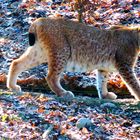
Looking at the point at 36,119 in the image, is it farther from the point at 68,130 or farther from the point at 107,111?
the point at 107,111

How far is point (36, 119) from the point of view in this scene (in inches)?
227

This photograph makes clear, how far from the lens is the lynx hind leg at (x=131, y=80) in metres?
7.52

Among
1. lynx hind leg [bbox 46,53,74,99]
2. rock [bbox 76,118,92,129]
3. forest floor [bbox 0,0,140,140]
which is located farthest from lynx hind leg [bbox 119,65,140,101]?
rock [bbox 76,118,92,129]

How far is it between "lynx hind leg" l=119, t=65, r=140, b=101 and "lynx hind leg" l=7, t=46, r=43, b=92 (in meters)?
1.36

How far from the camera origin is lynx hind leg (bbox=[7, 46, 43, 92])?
784cm

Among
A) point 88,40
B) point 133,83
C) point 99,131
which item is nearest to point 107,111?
point 99,131

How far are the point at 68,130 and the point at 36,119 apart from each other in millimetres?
496

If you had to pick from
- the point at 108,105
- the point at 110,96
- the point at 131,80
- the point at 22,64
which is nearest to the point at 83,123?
the point at 108,105

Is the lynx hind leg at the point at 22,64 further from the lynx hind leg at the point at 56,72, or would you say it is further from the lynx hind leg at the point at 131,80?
the lynx hind leg at the point at 131,80

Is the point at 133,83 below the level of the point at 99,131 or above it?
above

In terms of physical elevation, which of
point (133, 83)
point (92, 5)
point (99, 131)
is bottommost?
point (99, 131)

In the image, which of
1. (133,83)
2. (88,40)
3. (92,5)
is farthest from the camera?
(92,5)

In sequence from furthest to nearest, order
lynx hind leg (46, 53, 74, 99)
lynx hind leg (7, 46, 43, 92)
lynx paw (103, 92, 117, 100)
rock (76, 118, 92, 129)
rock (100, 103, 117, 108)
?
1. lynx paw (103, 92, 117, 100)
2. lynx hind leg (7, 46, 43, 92)
3. lynx hind leg (46, 53, 74, 99)
4. rock (100, 103, 117, 108)
5. rock (76, 118, 92, 129)

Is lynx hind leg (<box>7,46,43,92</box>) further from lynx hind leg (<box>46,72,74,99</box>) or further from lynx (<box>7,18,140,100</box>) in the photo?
lynx hind leg (<box>46,72,74,99</box>)
